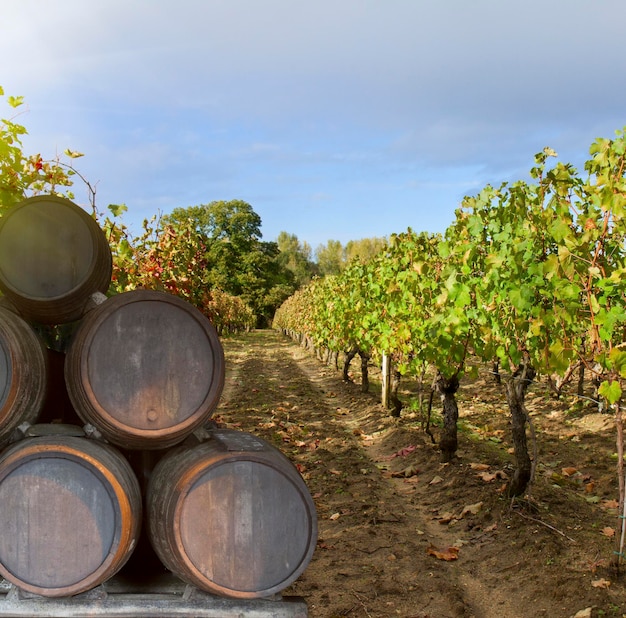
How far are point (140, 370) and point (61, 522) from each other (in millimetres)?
703

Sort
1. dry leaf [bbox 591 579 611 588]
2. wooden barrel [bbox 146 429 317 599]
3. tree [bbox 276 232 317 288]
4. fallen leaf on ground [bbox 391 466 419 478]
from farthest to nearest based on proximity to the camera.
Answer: tree [bbox 276 232 317 288], fallen leaf on ground [bbox 391 466 419 478], dry leaf [bbox 591 579 611 588], wooden barrel [bbox 146 429 317 599]

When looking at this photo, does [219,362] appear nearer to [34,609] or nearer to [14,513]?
[14,513]

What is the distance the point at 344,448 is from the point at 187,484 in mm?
6846

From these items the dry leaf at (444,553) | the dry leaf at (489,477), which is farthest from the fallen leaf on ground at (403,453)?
the dry leaf at (444,553)

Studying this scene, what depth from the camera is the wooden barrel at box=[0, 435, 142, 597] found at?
260 cm

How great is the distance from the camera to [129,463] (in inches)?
119

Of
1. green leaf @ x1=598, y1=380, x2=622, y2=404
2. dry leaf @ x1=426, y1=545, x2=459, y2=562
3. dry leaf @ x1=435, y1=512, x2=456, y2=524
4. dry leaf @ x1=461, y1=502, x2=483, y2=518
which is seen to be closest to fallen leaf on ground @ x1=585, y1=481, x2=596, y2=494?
dry leaf @ x1=461, y1=502, x2=483, y2=518

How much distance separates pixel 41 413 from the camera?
10.3 feet

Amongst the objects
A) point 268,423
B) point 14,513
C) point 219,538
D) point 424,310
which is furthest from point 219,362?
point 268,423

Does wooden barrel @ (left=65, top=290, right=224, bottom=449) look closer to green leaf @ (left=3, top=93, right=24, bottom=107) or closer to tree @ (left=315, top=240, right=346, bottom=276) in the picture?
green leaf @ (left=3, top=93, right=24, bottom=107)

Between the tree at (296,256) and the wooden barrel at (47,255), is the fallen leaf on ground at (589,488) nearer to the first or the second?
the wooden barrel at (47,255)

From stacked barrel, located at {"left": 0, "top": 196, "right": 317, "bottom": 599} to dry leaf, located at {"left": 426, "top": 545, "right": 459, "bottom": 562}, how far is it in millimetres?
3048

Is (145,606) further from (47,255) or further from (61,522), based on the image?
(47,255)

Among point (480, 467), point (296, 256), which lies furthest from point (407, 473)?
point (296, 256)
